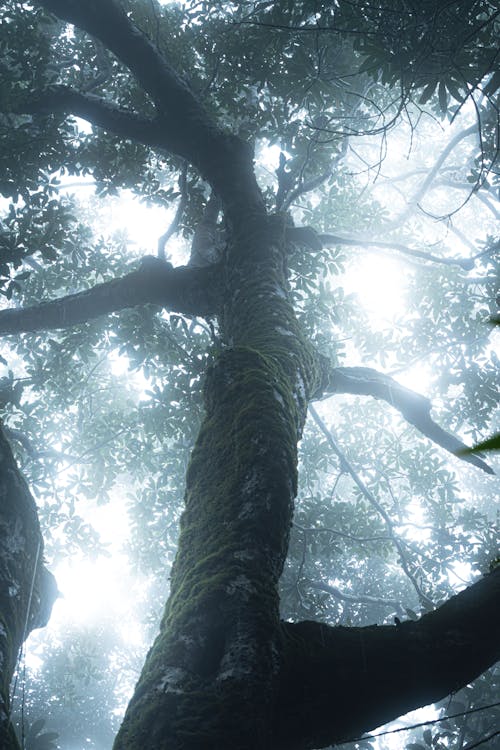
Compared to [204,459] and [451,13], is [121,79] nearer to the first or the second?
[451,13]

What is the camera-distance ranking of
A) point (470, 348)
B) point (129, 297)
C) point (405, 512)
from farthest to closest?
point (405, 512)
point (470, 348)
point (129, 297)

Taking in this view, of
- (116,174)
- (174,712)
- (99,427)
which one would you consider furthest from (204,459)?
(99,427)

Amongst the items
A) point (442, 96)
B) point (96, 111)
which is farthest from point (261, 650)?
point (96, 111)

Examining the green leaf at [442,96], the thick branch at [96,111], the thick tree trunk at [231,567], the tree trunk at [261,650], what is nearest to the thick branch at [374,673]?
the tree trunk at [261,650]

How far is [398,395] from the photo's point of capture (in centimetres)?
A: 559

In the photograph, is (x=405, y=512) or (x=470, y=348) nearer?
(x=470, y=348)

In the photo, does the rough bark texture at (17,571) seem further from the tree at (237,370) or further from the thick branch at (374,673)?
the thick branch at (374,673)

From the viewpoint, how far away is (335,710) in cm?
187

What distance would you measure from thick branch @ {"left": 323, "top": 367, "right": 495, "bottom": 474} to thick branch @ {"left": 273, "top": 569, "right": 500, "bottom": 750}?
345 cm

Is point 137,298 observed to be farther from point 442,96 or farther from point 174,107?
point 442,96

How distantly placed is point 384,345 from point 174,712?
992 cm

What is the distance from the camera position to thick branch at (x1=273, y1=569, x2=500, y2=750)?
1.86 meters

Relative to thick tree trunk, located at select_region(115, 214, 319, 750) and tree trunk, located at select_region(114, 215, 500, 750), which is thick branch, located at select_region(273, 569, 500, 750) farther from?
thick tree trunk, located at select_region(115, 214, 319, 750)

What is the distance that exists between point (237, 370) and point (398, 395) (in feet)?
9.67
